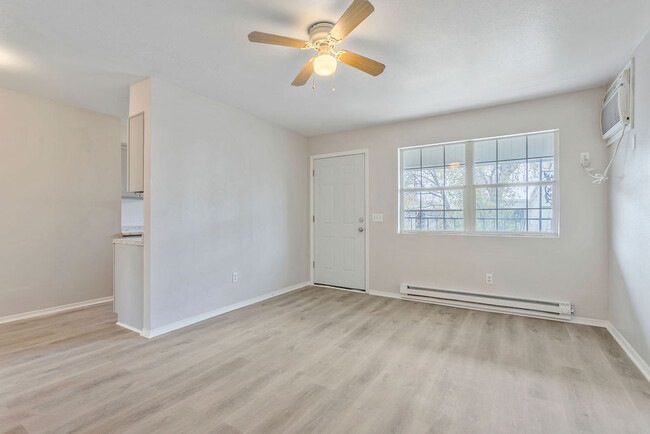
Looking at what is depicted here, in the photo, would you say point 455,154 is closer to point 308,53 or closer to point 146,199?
point 308,53

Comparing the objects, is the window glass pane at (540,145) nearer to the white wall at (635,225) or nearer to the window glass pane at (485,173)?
the window glass pane at (485,173)

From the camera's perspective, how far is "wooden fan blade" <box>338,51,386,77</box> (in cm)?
217

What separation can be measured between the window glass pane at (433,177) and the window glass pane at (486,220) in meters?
0.62

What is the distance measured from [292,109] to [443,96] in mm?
1792

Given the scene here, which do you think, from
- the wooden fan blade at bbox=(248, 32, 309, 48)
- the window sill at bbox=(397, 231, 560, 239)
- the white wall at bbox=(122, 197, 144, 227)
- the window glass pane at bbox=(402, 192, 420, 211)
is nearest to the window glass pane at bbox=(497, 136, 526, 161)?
the window sill at bbox=(397, 231, 560, 239)

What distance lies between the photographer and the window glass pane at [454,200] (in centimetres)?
393

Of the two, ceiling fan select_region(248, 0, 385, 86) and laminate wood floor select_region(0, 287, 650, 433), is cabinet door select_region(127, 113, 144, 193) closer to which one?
laminate wood floor select_region(0, 287, 650, 433)

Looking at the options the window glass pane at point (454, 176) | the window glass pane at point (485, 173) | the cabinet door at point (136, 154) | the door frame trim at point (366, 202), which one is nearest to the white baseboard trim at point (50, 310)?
the cabinet door at point (136, 154)

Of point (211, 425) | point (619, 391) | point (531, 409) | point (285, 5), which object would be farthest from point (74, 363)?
point (619, 391)

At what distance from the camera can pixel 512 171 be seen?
3619 millimetres

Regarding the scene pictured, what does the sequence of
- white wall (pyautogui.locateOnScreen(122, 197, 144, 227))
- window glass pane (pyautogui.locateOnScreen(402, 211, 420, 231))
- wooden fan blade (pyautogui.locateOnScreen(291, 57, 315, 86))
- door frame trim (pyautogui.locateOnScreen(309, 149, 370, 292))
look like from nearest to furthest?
wooden fan blade (pyautogui.locateOnScreen(291, 57, 315, 86)) → window glass pane (pyautogui.locateOnScreen(402, 211, 420, 231)) → door frame trim (pyautogui.locateOnScreen(309, 149, 370, 292)) → white wall (pyautogui.locateOnScreen(122, 197, 144, 227))

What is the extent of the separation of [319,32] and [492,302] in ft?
11.1

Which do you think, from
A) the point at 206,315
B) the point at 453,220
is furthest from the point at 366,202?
the point at 206,315

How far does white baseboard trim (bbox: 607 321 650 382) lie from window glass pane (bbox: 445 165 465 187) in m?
2.08
